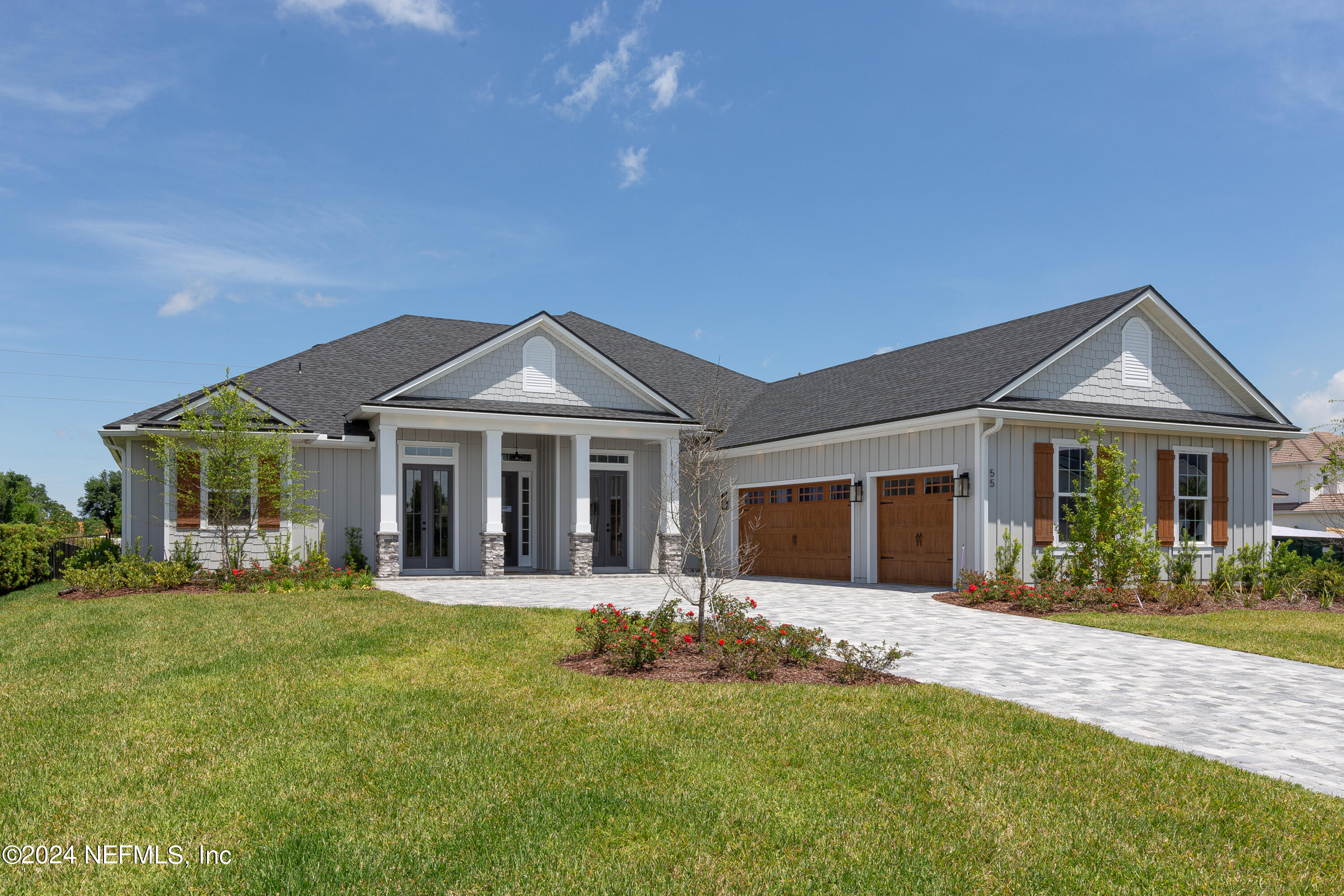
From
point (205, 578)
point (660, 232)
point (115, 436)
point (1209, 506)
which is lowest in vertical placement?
point (205, 578)

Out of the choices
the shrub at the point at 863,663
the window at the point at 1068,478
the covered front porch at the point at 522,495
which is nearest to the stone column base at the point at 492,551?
the covered front porch at the point at 522,495

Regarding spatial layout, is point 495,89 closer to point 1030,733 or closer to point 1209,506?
point 1030,733

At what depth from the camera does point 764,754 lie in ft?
17.2

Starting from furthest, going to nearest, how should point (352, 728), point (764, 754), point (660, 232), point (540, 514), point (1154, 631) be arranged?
point (540, 514)
point (660, 232)
point (1154, 631)
point (352, 728)
point (764, 754)

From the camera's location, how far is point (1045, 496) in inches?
640

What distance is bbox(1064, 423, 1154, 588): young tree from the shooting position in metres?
14.7

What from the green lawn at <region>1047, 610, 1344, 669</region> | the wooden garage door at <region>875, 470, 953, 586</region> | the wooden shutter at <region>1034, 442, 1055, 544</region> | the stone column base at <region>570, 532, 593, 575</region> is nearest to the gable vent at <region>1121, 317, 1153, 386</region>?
the wooden shutter at <region>1034, 442, 1055, 544</region>

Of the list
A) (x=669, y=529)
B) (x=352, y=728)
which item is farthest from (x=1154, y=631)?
(x=669, y=529)

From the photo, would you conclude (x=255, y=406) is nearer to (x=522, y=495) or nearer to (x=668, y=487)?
(x=522, y=495)

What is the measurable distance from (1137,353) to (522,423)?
1270 centimetres

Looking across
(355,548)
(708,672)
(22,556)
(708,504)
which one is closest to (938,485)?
(708,504)

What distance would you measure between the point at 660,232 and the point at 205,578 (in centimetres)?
1113

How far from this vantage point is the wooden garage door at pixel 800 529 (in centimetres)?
1905

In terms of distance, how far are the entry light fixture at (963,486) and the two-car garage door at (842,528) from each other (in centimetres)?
38
